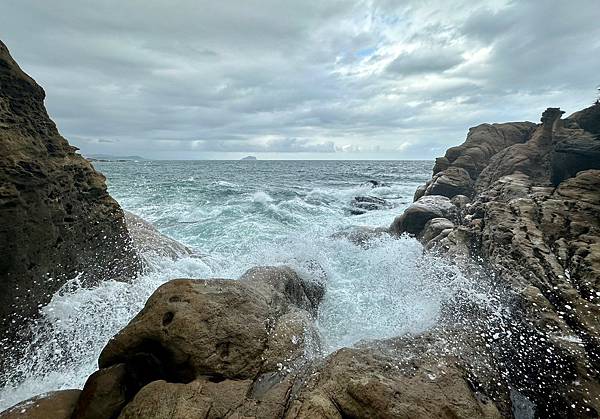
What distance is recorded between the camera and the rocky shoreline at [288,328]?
3.96 meters

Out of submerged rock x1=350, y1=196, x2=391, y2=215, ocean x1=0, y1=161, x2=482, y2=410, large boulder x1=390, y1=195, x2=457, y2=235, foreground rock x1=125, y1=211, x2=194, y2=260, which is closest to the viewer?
ocean x1=0, y1=161, x2=482, y2=410

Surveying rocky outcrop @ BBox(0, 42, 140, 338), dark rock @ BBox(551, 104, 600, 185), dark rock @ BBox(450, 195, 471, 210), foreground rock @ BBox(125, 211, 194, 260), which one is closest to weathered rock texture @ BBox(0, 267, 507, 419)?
rocky outcrop @ BBox(0, 42, 140, 338)

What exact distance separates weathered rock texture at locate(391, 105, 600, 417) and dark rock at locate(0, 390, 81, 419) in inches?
231

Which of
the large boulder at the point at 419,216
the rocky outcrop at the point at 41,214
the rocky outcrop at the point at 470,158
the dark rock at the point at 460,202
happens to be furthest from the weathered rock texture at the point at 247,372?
the rocky outcrop at the point at 470,158

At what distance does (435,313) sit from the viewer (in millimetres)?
6512

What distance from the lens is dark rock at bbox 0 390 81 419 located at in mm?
3963

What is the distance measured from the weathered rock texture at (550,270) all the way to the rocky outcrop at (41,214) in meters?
7.92

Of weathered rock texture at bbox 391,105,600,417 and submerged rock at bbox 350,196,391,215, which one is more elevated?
weathered rock texture at bbox 391,105,600,417

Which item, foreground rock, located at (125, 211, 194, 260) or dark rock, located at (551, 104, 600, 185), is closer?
foreground rock, located at (125, 211, 194, 260)

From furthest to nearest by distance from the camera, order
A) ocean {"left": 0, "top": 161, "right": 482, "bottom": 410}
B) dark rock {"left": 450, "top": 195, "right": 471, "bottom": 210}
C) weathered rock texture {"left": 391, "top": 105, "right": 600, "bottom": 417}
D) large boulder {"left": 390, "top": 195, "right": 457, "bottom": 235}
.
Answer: dark rock {"left": 450, "top": 195, "right": 471, "bottom": 210} < large boulder {"left": 390, "top": 195, "right": 457, "bottom": 235} < ocean {"left": 0, "top": 161, "right": 482, "bottom": 410} < weathered rock texture {"left": 391, "top": 105, "right": 600, "bottom": 417}

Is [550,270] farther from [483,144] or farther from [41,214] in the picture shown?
[483,144]

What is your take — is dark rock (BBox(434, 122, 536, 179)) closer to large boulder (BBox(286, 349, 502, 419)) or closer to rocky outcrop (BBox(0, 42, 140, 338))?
large boulder (BBox(286, 349, 502, 419))

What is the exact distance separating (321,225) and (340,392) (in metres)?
15.7

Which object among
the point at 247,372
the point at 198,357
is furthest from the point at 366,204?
the point at 198,357
